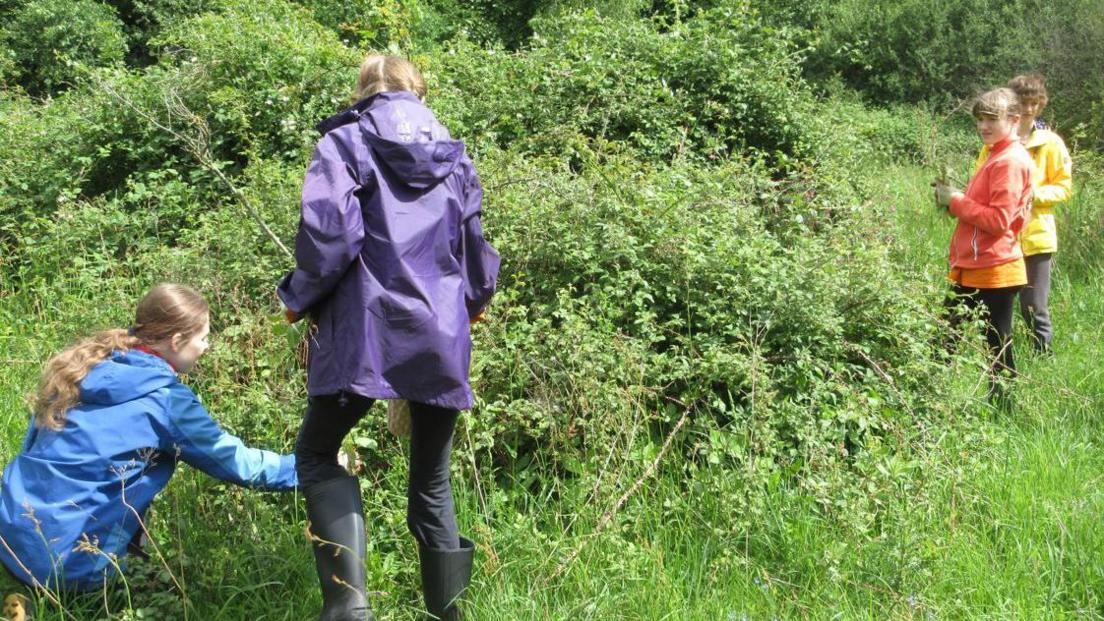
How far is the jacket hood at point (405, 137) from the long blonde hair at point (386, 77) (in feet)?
0.16

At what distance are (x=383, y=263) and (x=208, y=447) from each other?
95 centimetres

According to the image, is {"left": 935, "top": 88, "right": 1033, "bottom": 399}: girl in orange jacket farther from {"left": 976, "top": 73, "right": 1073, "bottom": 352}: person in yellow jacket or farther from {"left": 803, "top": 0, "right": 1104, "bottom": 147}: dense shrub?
{"left": 803, "top": 0, "right": 1104, "bottom": 147}: dense shrub

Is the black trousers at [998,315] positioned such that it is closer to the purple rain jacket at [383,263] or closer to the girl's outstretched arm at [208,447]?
the purple rain jacket at [383,263]

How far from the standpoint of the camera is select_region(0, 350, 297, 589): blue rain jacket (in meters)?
2.77

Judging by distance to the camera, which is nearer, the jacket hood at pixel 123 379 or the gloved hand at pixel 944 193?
the jacket hood at pixel 123 379

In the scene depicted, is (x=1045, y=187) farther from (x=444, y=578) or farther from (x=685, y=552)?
(x=444, y=578)

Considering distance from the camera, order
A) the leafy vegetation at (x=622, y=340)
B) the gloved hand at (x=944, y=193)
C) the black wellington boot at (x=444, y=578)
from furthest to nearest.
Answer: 1. the gloved hand at (x=944, y=193)
2. the leafy vegetation at (x=622, y=340)
3. the black wellington boot at (x=444, y=578)

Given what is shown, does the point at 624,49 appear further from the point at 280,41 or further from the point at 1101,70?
the point at 1101,70

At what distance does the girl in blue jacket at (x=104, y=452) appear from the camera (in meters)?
2.78

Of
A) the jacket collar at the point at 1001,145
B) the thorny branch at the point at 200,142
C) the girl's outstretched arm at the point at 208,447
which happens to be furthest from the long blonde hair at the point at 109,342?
the jacket collar at the point at 1001,145

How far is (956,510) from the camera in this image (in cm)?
337

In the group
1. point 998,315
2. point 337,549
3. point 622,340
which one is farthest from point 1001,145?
point 337,549

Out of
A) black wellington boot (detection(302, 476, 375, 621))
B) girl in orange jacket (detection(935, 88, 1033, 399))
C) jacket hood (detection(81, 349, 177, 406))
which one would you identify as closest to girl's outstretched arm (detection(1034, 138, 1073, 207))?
girl in orange jacket (detection(935, 88, 1033, 399))

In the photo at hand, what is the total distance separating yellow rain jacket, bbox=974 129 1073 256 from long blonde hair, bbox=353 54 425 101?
359 centimetres
